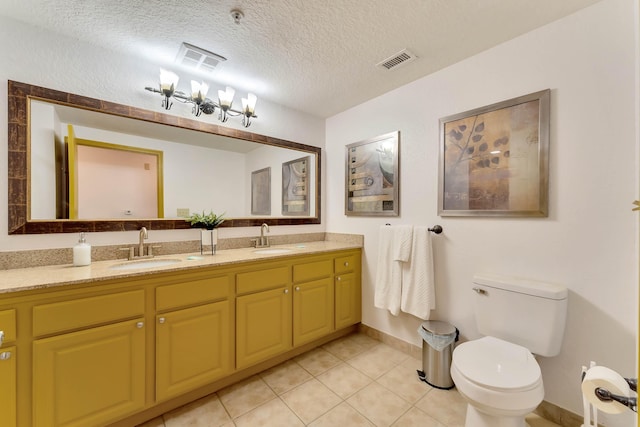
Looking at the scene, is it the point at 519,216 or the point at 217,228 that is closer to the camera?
the point at 519,216

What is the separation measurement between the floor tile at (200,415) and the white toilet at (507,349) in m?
1.33

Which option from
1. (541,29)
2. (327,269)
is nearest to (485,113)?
A: (541,29)

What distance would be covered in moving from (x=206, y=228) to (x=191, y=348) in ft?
2.83

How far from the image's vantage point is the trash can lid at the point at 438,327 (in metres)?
1.82

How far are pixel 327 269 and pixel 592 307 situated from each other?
167 centimetres

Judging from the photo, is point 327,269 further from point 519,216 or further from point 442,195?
point 519,216

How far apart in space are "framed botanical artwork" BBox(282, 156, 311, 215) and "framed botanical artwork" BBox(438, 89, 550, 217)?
4.57 ft

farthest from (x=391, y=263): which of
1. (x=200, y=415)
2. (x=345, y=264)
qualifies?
(x=200, y=415)

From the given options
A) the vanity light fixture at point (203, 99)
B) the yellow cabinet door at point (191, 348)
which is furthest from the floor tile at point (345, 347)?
the vanity light fixture at point (203, 99)

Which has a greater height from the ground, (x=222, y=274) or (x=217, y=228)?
(x=217, y=228)

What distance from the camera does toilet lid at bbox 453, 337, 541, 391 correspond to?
1147 mm

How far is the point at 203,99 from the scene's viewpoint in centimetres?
196

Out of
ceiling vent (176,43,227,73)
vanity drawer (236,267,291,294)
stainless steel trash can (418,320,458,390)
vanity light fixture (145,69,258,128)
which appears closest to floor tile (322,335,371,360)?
stainless steel trash can (418,320,458,390)

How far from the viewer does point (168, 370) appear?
1481 millimetres
